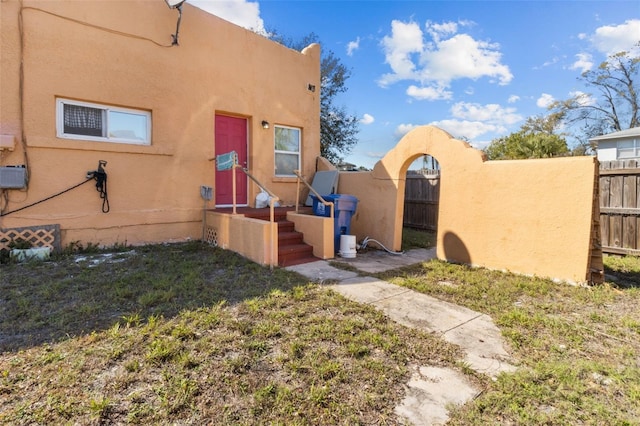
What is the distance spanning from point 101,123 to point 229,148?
8.43 feet

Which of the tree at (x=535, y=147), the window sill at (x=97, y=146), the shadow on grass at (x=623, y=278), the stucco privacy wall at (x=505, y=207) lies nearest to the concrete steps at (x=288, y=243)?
the stucco privacy wall at (x=505, y=207)

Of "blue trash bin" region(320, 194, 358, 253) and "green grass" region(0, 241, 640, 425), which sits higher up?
"blue trash bin" region(320, 194, 358, 253)

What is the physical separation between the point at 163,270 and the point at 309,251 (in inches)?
104

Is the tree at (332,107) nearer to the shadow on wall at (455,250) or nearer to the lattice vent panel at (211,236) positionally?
the lattice vent panel at (211,236)

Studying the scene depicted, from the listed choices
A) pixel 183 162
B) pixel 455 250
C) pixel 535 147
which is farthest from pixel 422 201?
pixel 535 147

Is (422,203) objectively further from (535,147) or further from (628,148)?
(628,148)

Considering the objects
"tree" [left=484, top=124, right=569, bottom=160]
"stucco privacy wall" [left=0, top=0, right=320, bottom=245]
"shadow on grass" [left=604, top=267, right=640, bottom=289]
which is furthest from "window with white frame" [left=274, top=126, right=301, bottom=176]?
"tree" [left=484, top=124, right=569, bottom=160]

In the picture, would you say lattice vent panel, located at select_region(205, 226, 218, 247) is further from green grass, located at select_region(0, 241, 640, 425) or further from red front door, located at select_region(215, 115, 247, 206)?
green grass, located at select_region(0, 241, 640, 425)

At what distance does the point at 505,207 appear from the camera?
5336 mm

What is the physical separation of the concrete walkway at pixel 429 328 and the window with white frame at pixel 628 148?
56.5ft

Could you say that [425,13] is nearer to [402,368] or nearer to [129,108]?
[129,108]

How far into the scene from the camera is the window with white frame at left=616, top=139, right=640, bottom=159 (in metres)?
15.5

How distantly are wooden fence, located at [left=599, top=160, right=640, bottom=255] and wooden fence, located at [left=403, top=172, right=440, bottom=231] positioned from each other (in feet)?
13.5

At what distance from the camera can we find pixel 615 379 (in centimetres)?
239
